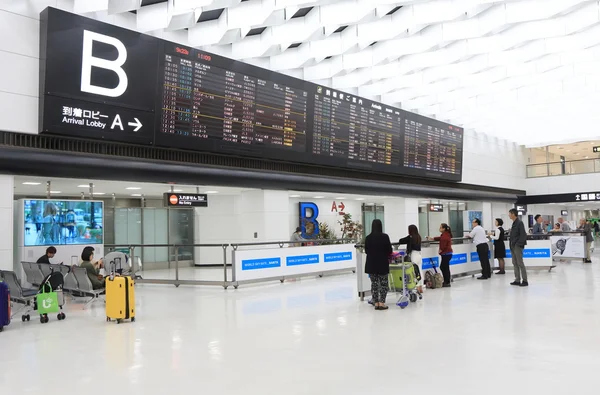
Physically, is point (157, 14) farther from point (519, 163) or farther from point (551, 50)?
point (519, 163)

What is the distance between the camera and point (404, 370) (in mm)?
4938

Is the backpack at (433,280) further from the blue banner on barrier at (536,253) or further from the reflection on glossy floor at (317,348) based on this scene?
the blue banner on barrier at (536,253)

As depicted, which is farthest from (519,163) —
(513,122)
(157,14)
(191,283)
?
(157,14)

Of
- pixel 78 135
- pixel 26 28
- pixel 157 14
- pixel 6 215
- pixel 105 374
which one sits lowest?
pixel 105 374

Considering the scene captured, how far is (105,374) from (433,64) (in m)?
9.64

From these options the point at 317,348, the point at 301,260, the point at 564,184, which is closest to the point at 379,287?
the point at 317,348

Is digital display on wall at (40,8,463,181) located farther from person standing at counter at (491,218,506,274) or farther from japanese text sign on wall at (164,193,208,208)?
person standing at counter at (491,218,506,274)

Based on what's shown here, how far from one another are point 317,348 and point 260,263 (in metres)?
6.83

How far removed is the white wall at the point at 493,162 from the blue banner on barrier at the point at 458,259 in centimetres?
A: 729

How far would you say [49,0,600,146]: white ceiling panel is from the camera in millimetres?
8969

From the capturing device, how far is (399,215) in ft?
61.3

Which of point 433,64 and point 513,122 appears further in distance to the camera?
point 513,122

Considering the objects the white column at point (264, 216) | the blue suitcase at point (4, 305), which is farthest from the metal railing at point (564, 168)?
the blue suitcase at point (4, 305)

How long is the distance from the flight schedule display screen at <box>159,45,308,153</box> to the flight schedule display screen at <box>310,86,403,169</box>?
0.63 m
